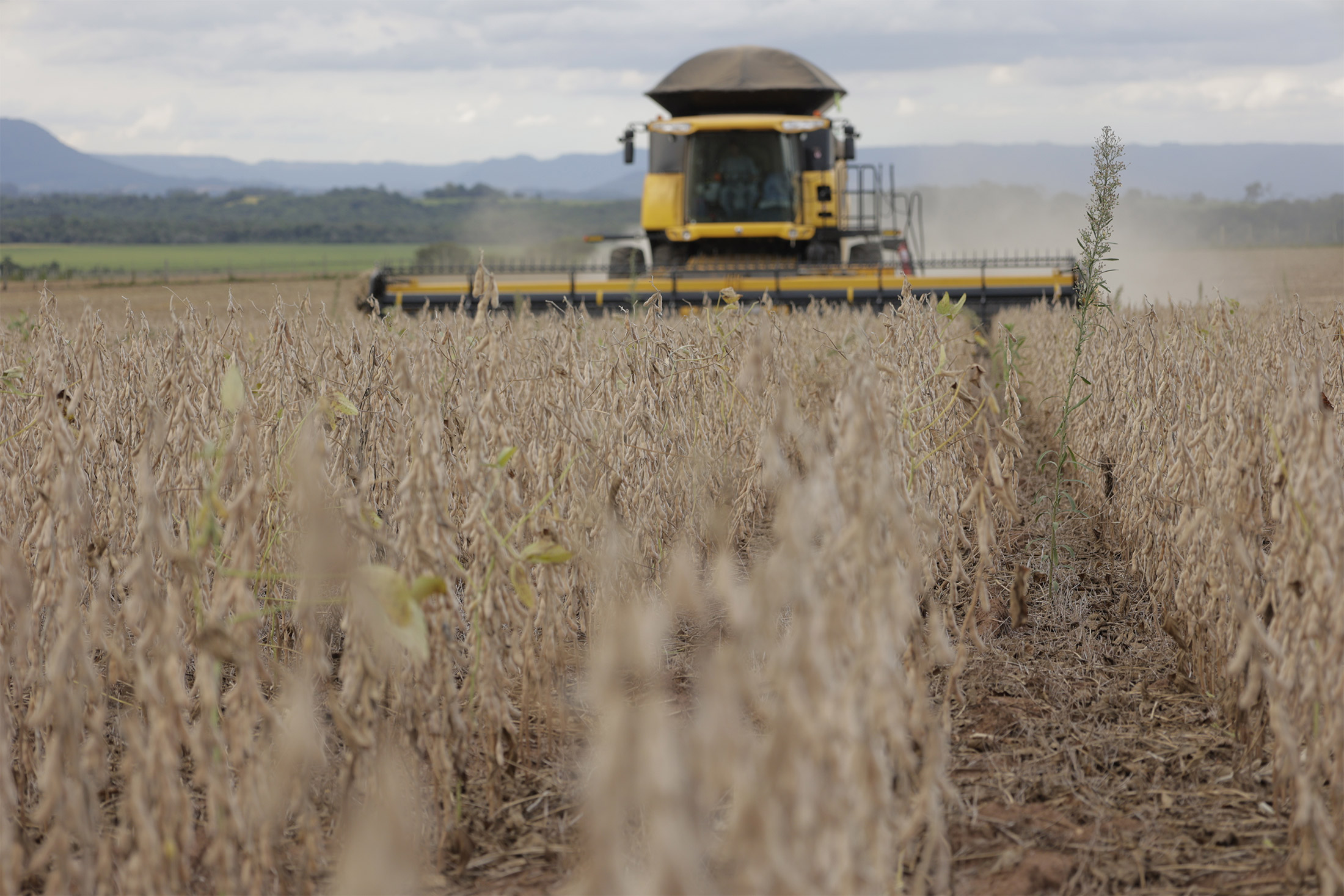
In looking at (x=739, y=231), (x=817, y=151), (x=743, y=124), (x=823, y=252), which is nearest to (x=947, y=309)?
(x=739, y=231)

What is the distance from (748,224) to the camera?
11.4 metres

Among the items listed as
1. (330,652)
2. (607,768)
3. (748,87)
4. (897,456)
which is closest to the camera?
(607,768)

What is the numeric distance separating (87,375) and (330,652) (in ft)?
3.36

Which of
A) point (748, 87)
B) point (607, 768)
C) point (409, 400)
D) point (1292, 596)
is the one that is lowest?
point (1292, 596)

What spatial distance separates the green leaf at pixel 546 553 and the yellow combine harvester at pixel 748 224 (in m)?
8.01

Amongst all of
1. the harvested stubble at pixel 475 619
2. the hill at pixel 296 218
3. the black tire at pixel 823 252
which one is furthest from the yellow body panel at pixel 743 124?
the hill at pixel 296 218

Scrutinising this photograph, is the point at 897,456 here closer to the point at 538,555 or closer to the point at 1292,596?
the point at 1292,596

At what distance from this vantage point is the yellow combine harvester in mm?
10391

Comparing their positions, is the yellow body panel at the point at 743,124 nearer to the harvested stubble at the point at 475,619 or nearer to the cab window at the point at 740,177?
the cab window at the point at 740,177

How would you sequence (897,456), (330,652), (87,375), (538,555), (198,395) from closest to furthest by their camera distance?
(538,555) → (897,456) → (87,375) → (330,652) → (198,395)

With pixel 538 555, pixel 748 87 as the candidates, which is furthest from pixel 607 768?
pixel 748 87

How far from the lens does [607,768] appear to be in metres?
0.89

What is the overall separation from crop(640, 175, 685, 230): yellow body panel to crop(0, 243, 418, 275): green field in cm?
2958

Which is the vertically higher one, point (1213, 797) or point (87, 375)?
point (87, 375)
